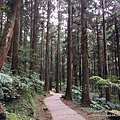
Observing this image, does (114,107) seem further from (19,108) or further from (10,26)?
(10,26)

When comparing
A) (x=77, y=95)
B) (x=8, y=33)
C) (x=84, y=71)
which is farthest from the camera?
(x=77, y=95)

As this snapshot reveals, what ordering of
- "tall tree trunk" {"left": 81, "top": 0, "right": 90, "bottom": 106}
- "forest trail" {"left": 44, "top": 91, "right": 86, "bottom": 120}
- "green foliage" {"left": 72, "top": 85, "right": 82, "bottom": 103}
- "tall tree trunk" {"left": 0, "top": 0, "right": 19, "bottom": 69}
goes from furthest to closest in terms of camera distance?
"green foliage" {"left": 72, "top": 85, "right": 82, "bottom": 103} < "tall tree trunk" {"left": 81, "top": 0, "right": 90, "bottom": 106} < "forest trail" {"left": 44, "top": 91, "right": 86, "bottom": 120} < "tall tree trunk" {"left": 0, "top": 0, "right": 19, "bottom": 69}

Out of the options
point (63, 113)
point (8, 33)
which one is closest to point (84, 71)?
point (63, 113)

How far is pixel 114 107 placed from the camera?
42.4ft

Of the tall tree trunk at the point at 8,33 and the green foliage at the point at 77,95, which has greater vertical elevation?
the tall tree trunk at the point at 8,33

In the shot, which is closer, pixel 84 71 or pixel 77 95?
pixel 84 71

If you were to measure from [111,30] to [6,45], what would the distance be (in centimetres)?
1827

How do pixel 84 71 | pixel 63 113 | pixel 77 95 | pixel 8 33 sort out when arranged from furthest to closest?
pixel 77 95 → pixel 84 71 → pixel 63 113 → pixel 8 33

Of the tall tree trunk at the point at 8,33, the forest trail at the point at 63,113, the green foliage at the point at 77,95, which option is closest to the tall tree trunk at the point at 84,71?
the forest trail at the point at 63,113

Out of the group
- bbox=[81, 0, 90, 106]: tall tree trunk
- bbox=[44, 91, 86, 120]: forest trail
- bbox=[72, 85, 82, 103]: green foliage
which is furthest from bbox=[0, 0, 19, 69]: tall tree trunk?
bbox=[72, 85, 82, 103]: green foliage

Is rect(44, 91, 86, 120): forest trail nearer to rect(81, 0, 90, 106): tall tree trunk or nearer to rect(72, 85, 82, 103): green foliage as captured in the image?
rect(81, 0, 90, 106): tall tree trunk

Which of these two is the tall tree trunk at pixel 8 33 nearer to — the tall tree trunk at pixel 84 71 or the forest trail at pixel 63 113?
the forest trail at pixel 63 113

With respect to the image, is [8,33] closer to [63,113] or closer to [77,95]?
[63,113]

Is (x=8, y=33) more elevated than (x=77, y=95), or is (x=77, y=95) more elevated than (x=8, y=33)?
(x=8, y=33)
